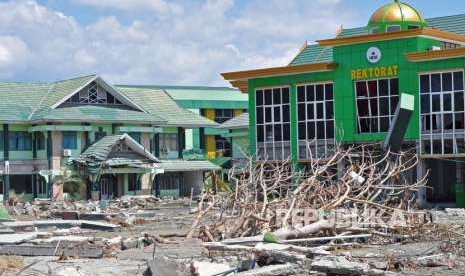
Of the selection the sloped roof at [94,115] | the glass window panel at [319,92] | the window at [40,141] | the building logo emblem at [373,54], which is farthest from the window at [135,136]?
the building logo emblem at [373,54]

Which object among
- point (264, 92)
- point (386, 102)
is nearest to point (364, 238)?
point (386, 102)

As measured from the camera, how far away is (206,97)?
230ft

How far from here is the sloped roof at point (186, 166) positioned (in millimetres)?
56469

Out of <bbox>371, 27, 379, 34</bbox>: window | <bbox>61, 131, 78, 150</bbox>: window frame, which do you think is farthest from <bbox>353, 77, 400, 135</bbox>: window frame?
<bbox>61, 131, 78, 150</bbox>: window frame

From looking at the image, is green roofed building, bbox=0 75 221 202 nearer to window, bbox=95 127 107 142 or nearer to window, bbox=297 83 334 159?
window, bbox=95 127 107 142

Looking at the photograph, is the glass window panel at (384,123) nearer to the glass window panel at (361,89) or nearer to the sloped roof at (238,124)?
the glass window panel at (361,89)

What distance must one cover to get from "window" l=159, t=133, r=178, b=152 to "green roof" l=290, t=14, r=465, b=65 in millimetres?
13087

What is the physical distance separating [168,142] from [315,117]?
19852 mm

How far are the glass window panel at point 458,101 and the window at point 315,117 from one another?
6.16 m

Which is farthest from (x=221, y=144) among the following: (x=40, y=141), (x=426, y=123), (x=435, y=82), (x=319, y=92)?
(x=435, y=82)

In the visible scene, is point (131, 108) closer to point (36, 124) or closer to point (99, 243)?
point (36, 124)

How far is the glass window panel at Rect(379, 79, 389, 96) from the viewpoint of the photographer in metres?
38.5

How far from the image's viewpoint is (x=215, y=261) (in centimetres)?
1666

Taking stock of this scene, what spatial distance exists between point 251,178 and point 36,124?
32.2m
